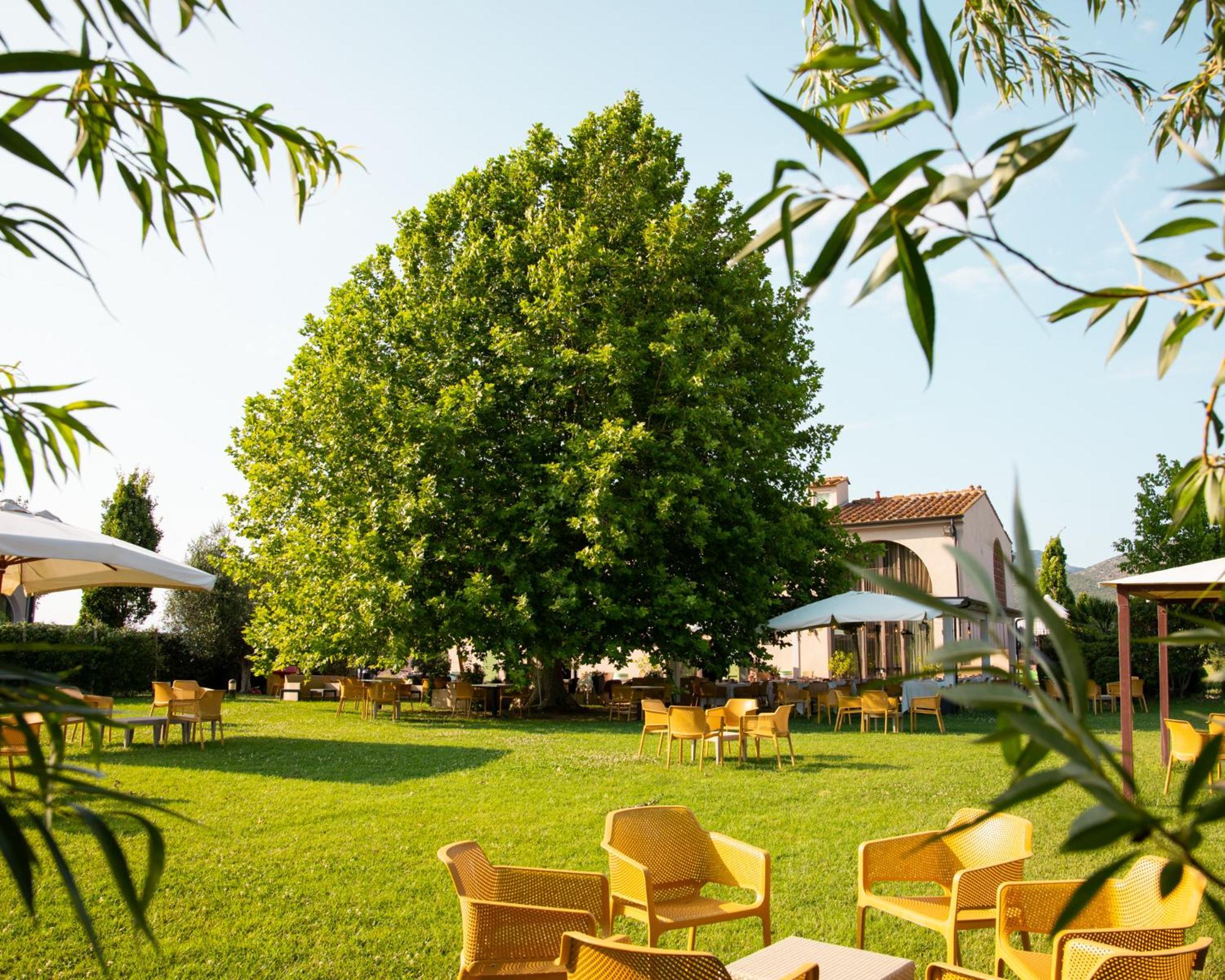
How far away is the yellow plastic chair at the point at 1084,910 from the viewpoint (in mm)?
3756

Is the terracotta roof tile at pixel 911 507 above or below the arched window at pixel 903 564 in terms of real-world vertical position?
above

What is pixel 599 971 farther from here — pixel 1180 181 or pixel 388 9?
pixel 388 9

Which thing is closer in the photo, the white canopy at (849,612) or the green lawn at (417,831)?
the green lawn at (417,831)

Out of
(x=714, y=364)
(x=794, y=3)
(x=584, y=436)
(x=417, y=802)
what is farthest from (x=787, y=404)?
(x=794, y=3)

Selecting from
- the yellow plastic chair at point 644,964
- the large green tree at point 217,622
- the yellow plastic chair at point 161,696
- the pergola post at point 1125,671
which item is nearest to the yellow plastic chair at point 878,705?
the pergola post at point 1125,671

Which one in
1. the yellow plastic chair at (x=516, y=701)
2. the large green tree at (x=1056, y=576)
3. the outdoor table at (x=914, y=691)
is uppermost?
the large green tree at (x=1056, y=576)

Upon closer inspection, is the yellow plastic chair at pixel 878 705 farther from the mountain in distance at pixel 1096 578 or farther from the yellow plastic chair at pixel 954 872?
the yellow plastic chair at pixel 954 872

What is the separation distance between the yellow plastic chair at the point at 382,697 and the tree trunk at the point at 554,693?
317 cm

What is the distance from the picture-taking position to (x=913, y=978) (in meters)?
4.07

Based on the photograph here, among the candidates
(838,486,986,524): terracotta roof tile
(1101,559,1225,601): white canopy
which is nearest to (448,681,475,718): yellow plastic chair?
(1101,559,1225,601): white canopy

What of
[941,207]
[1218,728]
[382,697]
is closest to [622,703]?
[382,697]

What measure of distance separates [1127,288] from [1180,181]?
0.31m

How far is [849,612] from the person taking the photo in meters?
18.2

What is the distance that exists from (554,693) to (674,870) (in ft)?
52.9
